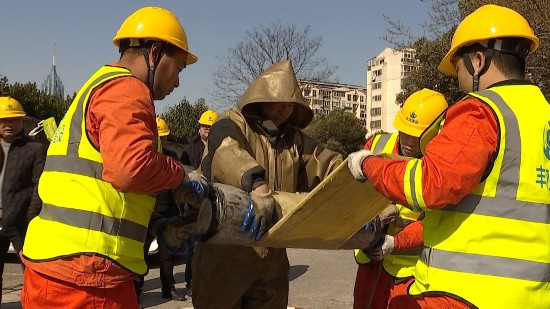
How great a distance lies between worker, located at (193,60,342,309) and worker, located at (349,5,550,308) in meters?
1.15

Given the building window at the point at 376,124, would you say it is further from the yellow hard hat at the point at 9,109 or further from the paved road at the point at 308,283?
the yellow hard hat at the point at 9,109

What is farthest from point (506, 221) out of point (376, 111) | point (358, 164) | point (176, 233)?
point (376, 111)

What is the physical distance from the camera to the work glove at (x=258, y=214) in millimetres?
2941

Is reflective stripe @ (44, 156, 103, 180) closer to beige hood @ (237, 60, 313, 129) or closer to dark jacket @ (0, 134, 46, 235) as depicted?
beige hood @ (237, 60, 313, 129)

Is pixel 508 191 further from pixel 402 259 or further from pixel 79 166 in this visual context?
pixel 79 166

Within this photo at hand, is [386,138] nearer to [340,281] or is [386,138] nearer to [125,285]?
[125,285]

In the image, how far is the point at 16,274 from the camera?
8.49 m

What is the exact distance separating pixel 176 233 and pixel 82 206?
0.56 meters

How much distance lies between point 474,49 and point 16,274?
7712 mm

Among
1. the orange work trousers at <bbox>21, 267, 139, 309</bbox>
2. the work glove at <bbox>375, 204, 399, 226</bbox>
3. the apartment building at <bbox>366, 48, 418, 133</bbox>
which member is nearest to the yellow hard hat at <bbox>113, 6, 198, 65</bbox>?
the orange work trousers at <bbox>21, 267, 139, 309</bbox>

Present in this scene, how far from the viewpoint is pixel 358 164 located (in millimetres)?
2697

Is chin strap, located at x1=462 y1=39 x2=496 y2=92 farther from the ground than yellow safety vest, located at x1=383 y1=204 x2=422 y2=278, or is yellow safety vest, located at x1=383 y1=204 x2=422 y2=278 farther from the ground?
chin strap, located at x1=462 y1=39 x2=496 y2=92

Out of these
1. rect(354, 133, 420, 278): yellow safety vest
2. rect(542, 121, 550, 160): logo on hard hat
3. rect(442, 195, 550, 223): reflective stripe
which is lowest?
rect(354, 133, 420, 278): yellow safety vest

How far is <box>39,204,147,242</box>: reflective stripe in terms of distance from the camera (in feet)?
8.29
